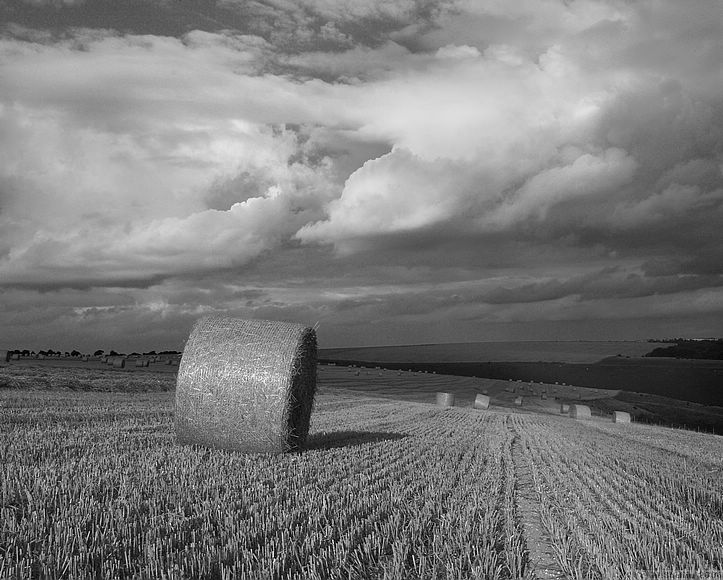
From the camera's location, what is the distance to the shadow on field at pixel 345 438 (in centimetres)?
1221

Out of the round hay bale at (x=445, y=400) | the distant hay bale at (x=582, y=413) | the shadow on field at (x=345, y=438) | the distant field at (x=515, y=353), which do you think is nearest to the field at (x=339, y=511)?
the shadow on field at (x=345, y=438)

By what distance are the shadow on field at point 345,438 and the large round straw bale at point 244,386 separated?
472 mm

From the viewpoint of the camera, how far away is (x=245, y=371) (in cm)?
1170

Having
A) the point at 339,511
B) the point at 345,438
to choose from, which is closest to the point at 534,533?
the point at 339,511

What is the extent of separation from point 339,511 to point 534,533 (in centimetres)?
194

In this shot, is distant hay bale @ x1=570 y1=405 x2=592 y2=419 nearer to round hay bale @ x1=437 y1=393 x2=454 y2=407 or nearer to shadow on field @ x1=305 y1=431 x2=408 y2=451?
round hay bale @ x1=437 y1=393 x2=454 y2=407

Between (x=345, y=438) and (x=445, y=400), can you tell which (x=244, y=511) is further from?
(x=445, y=400)

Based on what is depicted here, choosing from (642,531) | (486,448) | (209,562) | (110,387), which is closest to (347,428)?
(486,448)

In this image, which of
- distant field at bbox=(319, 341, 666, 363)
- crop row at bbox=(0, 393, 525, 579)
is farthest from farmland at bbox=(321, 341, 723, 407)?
crop row at bbox=(0, 393, 525, 579)

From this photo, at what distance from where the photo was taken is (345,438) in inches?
523

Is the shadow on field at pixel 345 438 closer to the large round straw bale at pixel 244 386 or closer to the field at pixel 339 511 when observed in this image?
the field at pixel 339 511

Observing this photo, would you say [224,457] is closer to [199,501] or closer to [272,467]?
[272,467]

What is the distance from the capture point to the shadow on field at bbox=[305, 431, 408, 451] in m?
12.2

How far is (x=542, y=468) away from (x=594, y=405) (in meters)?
39.3
